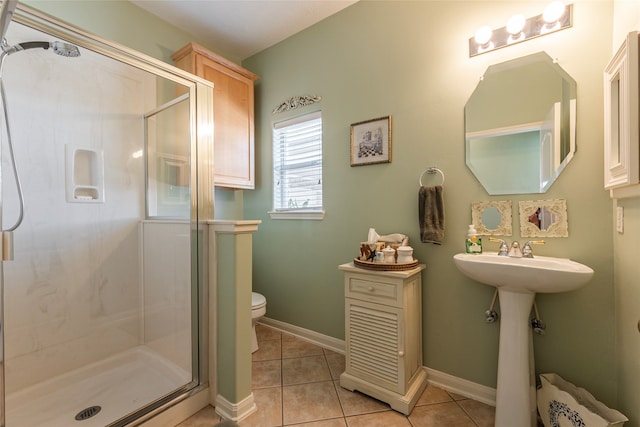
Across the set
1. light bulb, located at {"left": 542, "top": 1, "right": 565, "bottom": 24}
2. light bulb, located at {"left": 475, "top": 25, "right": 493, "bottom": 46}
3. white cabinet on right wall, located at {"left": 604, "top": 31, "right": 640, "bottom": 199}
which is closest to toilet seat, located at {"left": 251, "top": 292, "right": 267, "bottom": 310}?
white cabinet on right wall, located at {"left": 604, "top": 31, "right": 640, "bottom": 199}

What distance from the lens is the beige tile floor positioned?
1.53 meters

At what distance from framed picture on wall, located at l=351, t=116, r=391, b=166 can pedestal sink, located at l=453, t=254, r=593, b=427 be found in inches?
38.1

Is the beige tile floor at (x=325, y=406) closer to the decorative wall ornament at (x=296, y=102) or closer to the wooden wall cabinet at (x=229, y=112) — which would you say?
the wooden wall cabinet at (x=229, y=112)

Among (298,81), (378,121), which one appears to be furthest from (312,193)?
(298,81)

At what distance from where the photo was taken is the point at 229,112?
2527 millimetres

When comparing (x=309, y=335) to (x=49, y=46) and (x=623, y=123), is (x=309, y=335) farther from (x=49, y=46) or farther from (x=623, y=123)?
(x=49, y=46)

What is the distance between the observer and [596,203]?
55.8 inches

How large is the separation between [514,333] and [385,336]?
66cm

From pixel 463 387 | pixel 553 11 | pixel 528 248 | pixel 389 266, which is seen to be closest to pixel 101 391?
pixel 389 266

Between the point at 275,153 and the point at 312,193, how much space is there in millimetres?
601

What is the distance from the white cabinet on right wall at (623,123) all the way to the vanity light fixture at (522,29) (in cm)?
40

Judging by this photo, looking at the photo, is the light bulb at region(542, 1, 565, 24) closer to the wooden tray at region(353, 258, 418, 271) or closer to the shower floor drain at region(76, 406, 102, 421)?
the wooden tray at region(353, 258, 418, 271)

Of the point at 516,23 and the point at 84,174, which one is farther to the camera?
the point at 84,174

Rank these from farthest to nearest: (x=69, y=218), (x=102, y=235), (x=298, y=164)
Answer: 1. (x=298, y=164)
2. (x=102, y=235)
3. (x=69, y=218)
